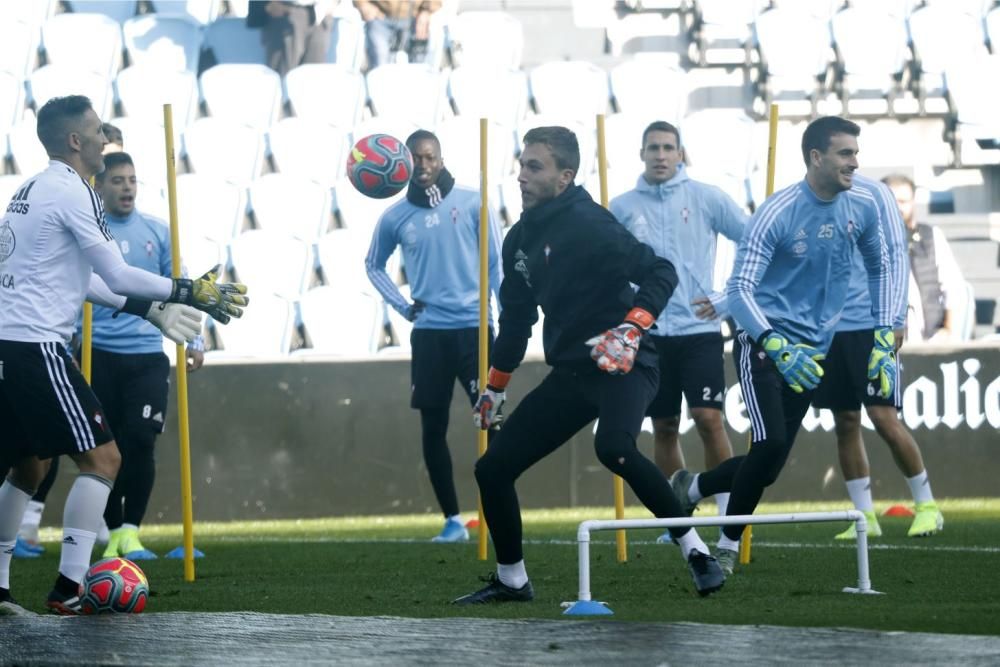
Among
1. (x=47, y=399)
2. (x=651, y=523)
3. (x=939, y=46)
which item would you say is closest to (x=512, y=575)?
(x=651, y=523)

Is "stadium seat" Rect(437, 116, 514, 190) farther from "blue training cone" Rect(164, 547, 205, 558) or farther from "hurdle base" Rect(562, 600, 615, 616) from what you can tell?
"hurdle base" Rect(562, 600, 615, 616)

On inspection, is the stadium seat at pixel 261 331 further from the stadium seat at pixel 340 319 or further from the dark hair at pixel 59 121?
the dark hair at pixel 59 121

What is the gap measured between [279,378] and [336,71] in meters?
4.80

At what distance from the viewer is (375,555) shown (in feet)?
32.4

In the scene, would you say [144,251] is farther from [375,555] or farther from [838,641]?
[838,641]

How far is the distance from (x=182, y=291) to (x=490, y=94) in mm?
10669

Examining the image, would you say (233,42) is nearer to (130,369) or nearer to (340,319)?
(340,319)

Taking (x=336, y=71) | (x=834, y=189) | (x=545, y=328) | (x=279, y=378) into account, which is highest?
(x=336, y=71)

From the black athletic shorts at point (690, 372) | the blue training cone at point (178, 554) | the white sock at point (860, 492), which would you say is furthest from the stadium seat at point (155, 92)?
the white sock at point (860, 492)

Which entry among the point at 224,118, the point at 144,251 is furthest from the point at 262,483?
the point at 224,118

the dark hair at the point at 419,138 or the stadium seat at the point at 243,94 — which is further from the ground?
the stadium seat at the point at 243,94

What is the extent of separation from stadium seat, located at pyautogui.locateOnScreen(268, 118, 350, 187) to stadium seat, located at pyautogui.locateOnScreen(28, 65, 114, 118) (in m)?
1.66

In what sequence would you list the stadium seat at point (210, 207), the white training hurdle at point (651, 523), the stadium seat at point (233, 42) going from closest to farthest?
the white training hurdle at point (651, 523) < the stadium seat at point (210, 207) < the stadium seat at point (233, 42)

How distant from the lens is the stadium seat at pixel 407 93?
56.0 ft
